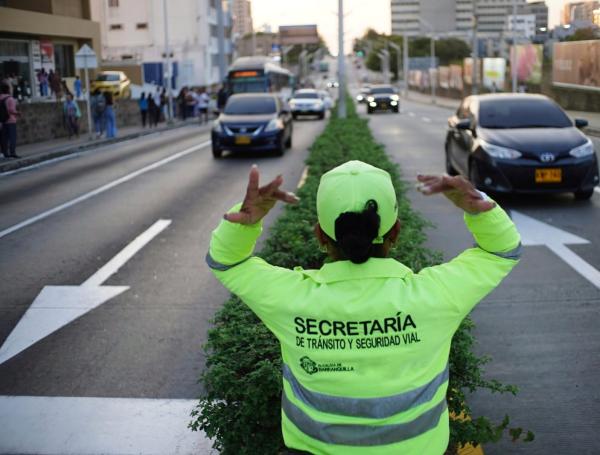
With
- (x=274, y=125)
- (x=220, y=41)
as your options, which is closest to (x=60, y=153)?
(x=274, y=125)

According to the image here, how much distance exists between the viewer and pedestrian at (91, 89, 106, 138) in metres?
30.4

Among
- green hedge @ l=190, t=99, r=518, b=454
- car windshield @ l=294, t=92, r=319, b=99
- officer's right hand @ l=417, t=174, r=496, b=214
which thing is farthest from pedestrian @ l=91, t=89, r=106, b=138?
officer's right hand @ l=417, t=174, r=496, b=214

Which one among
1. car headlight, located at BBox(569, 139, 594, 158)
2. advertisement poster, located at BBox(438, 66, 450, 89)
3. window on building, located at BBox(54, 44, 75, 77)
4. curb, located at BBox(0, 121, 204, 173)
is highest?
window on building, located at BBox(54, 44, 75, 77)

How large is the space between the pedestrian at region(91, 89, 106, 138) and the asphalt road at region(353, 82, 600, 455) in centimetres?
2084

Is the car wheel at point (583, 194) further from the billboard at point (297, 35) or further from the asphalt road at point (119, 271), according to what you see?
the billboard at point (297, 35)

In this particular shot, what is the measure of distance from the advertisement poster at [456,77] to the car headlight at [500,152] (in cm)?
6395

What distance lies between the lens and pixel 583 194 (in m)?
13.1

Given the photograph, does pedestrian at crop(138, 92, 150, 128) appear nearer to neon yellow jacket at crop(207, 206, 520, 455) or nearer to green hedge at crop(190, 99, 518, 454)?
green hedge at crop(190, 99, 518, 454)

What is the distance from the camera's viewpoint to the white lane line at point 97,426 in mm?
4734

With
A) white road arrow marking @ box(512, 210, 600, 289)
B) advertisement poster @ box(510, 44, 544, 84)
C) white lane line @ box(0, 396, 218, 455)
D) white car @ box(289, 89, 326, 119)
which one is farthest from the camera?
advertisement poster @ box(510, 44, 544, 84)

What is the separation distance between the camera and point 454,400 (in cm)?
382

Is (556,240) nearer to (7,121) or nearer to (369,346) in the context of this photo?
(369,346)

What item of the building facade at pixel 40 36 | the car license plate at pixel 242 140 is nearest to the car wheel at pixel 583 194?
the car license plate at pixel 242 140

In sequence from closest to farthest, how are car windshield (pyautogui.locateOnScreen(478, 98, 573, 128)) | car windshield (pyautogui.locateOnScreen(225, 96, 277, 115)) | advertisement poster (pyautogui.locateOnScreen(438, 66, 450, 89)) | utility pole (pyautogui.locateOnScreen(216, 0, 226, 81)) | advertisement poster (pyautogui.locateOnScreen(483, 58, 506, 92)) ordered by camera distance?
car windshield (pyautogui.locateOnScreen(478, 98, 573, 128)), car windshield (pyautogui.locateOnScreen(225, 96, 277, 115)), advertisement poster (pyautogui.locateOnScreen(483, 58, 506, 92)), utility pole (pyautogui.locateOnScreen(216, 0, 226, 81)), advertisement poster (pyautogui.locateOnScreen(438, 66, 450, 89))
